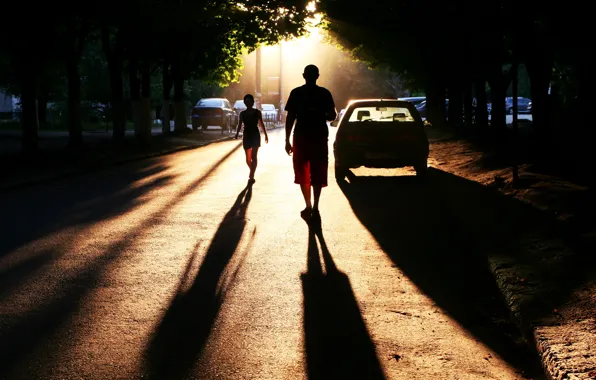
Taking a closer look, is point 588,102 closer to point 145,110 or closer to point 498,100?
point 498,100

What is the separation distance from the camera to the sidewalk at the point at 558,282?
4.76m

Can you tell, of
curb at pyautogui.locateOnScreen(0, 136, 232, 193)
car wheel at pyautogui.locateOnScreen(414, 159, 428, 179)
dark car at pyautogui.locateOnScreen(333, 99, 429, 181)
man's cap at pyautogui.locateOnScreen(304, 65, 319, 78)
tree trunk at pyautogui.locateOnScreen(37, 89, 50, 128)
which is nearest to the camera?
man's cap at pyautogui.locateOnScreen(304, 65, 319, 78)

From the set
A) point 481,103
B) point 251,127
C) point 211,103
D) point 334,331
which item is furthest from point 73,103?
point 211,103

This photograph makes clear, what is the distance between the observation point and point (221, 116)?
47.9 m

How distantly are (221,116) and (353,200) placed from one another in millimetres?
34923

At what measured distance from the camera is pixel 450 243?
926 cm

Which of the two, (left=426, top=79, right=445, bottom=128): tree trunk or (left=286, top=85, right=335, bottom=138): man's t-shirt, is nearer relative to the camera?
(left=286, top=85, right=335, bottom=138): man's t-shirt

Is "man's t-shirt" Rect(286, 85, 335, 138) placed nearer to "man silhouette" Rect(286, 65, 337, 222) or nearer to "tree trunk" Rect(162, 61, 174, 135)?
"man silhouette" Rect(286, 65, 337, 222)

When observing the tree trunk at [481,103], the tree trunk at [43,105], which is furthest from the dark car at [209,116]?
the tree trunk at [481,103]

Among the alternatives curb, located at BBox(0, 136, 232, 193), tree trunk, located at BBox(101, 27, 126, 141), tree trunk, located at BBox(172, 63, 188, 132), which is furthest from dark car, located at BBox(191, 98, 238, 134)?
tree trunk, located at BBox(101, 27, 126, 141)

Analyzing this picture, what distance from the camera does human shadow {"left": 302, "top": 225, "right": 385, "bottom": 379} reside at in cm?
470

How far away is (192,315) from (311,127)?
4763mm

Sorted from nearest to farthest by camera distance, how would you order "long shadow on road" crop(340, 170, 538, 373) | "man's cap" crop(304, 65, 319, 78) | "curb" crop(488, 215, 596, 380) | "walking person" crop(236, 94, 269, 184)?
1. "curb" crop(488, 215, 596, 380)
2. "long shadow on road" crop(340, 170, 538, 373)
3. "man's cap" crop(304, 65, 319, 78)
4. "walking person" crop(236, 94, 269, 184)

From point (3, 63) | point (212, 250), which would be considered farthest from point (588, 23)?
point (3, 63)
